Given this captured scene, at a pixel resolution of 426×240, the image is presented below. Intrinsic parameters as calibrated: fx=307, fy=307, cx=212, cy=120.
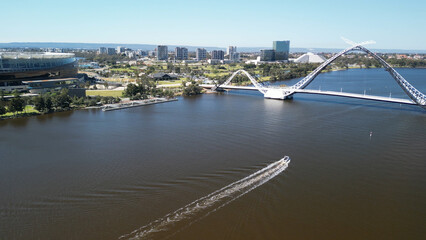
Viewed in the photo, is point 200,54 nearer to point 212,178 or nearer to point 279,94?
point 279,94

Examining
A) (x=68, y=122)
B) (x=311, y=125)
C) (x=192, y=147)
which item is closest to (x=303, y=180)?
(x=192, y=147)

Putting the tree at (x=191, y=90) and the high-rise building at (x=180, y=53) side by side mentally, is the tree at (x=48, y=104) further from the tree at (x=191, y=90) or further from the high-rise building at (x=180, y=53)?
the high-rise building at (x=180, y=53)

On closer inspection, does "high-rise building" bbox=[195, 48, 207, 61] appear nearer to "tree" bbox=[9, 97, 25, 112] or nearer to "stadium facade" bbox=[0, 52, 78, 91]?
"stadium facade" bbox=[0, 52, 78, 91]

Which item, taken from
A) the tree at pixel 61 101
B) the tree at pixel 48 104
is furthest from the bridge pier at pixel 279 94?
the tree at pixel 48 104

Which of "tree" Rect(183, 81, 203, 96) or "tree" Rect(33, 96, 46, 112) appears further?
"tree" Rect(183, 81, 203, 96)

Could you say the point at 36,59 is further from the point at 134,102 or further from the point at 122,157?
the point at 122,157

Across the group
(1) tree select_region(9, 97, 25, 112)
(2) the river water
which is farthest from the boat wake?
(1) tree select_region(9, 97, 25, 112)

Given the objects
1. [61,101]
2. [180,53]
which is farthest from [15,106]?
[180,53]
